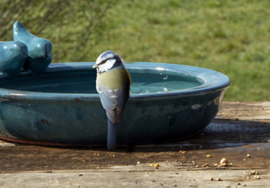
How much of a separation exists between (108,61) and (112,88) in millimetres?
117

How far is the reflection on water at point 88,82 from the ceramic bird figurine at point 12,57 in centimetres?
10

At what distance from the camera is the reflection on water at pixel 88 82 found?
247 centimetres

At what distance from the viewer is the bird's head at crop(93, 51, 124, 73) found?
6.23 feet

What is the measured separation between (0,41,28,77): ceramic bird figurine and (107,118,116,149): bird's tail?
65 cm

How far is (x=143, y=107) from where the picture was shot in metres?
1.92

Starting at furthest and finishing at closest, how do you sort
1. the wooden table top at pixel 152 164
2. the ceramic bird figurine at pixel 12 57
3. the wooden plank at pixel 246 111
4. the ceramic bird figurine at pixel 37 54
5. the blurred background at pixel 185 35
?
the blurred background at pixel 185 35
the wooden plank at pixel 246 111
the ceramic bird figurine at pixel 37 54
the ceramic bird figurine at pixel 12 57
the wooden table top at pixel 152 164

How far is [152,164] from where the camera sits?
5.98 feet

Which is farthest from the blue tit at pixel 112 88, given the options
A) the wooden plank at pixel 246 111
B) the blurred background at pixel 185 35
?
the blurred background at pixel 185 35

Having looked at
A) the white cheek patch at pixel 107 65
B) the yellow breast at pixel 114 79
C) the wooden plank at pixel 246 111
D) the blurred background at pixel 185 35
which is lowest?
the blurred background at pixel 185 35

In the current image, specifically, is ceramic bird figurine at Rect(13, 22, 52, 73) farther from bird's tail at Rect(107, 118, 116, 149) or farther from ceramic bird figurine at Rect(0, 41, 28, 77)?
bird's tail at Rect(107, 118, 116, 149)

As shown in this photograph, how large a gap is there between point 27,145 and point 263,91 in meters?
3.81

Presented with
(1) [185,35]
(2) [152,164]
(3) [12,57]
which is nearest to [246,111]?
(2) [152,164]

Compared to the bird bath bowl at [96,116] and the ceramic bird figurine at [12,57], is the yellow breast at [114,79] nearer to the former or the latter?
the bird bath bowl at [96,116]

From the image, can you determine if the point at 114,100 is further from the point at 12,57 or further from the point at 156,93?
the point at 12,57
